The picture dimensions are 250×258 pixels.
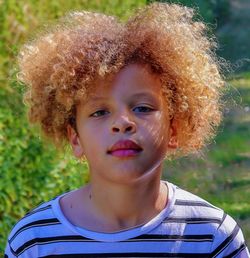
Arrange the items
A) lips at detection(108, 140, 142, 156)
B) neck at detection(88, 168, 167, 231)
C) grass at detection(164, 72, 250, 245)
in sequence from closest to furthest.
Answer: lips at detection(108, 140, 142, 156), neck at detection(88, 168, 167, 231), grass at detection(164, 72, 250, 245)

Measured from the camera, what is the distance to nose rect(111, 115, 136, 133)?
2912 mm

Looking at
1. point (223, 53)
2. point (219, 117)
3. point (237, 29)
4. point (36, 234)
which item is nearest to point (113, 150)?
point (36, 234)

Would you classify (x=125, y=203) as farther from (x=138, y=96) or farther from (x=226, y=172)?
(x=226, y=172)

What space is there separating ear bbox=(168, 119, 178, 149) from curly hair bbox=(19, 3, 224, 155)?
0.02 meters

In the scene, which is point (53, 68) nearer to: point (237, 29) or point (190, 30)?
point (190, 30)

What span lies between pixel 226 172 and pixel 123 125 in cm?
451

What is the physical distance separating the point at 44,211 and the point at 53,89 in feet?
1.20

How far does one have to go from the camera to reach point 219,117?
11.1ft

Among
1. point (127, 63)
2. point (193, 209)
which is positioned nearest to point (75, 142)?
point (127, 63)

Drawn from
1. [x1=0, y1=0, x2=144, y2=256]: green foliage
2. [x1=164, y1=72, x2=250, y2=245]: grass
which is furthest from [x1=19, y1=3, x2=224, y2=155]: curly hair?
[x1=164, y1=72, x2=250, y2=245]: grass

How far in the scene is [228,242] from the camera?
3066 mm

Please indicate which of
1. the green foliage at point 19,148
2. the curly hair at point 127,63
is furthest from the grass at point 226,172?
the curly hair at point 127,63

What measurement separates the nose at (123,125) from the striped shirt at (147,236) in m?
0.29

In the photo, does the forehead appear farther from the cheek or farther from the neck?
the neck
